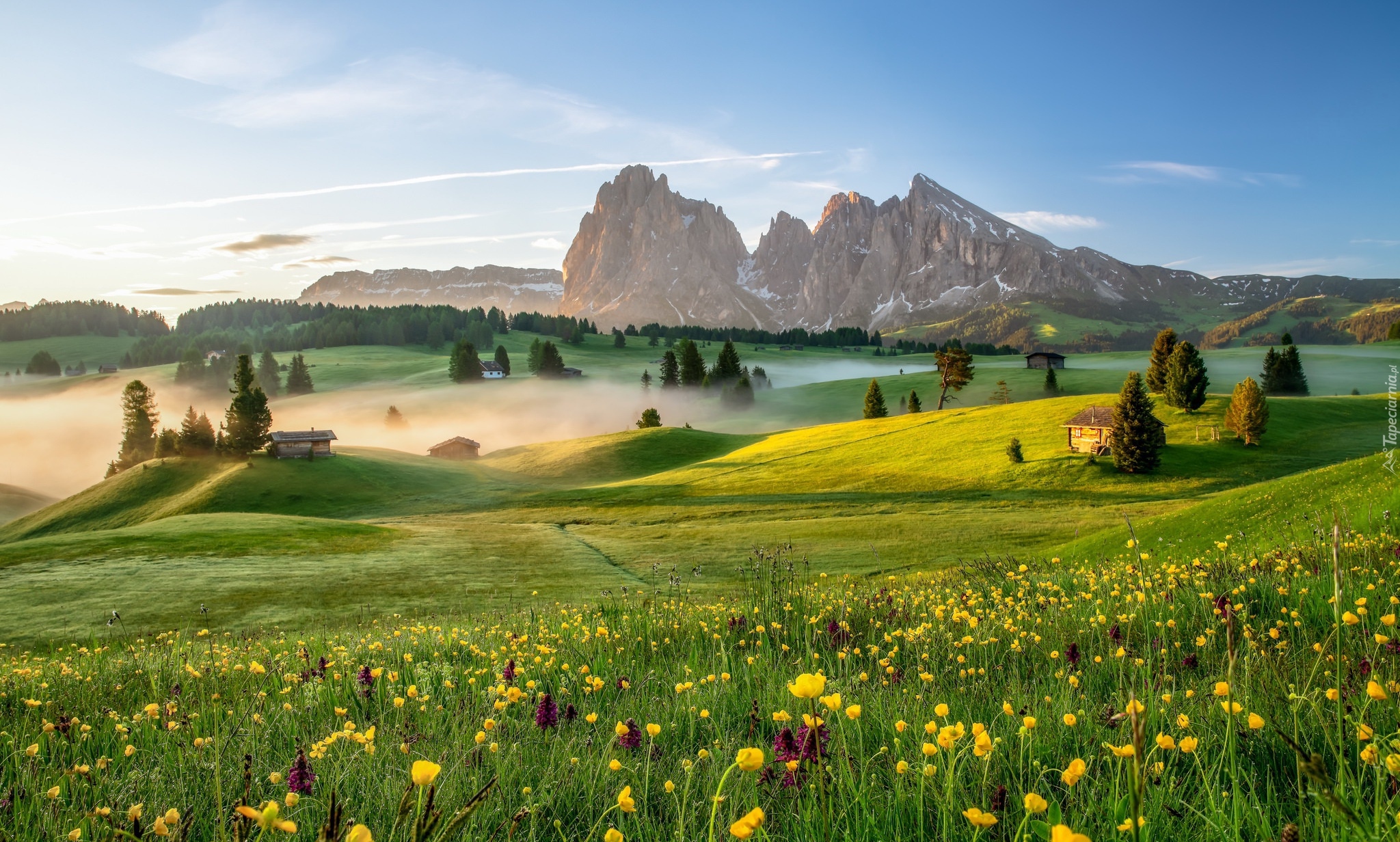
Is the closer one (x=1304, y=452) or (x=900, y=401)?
(x=1304, y=452)

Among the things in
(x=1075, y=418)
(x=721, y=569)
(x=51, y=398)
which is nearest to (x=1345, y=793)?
(x=721, y=569)

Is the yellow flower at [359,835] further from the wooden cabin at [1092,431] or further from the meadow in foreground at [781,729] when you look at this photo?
the wooden cabin at [1092,431]

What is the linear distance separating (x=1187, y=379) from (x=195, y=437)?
106755mm

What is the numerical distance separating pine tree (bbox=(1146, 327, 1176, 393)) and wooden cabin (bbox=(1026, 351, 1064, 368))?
72208 mm

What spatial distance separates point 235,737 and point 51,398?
248 metres

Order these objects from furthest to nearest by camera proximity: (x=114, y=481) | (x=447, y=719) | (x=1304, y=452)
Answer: (x=114, y=481) < (x=1304, y=452) < (x=447, y=719)

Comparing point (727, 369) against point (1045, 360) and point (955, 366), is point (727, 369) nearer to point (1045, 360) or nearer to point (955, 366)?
point (1045, 360)

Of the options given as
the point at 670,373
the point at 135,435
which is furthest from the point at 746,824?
the point at 670,373

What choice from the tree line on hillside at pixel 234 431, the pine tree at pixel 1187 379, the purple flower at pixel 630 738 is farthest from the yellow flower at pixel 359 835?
the tree line on hillside at pixel 234 431

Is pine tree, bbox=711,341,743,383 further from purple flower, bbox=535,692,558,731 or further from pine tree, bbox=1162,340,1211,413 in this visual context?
purple flower, bbox=535,692,558,731

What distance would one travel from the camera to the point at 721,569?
33094 millimetres

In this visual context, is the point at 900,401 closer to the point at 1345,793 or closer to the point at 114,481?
the point at 114,481

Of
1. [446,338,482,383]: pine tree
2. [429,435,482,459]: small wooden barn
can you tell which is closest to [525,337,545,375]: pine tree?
[446,338,482,383]: pine tree

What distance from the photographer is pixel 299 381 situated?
585ft
